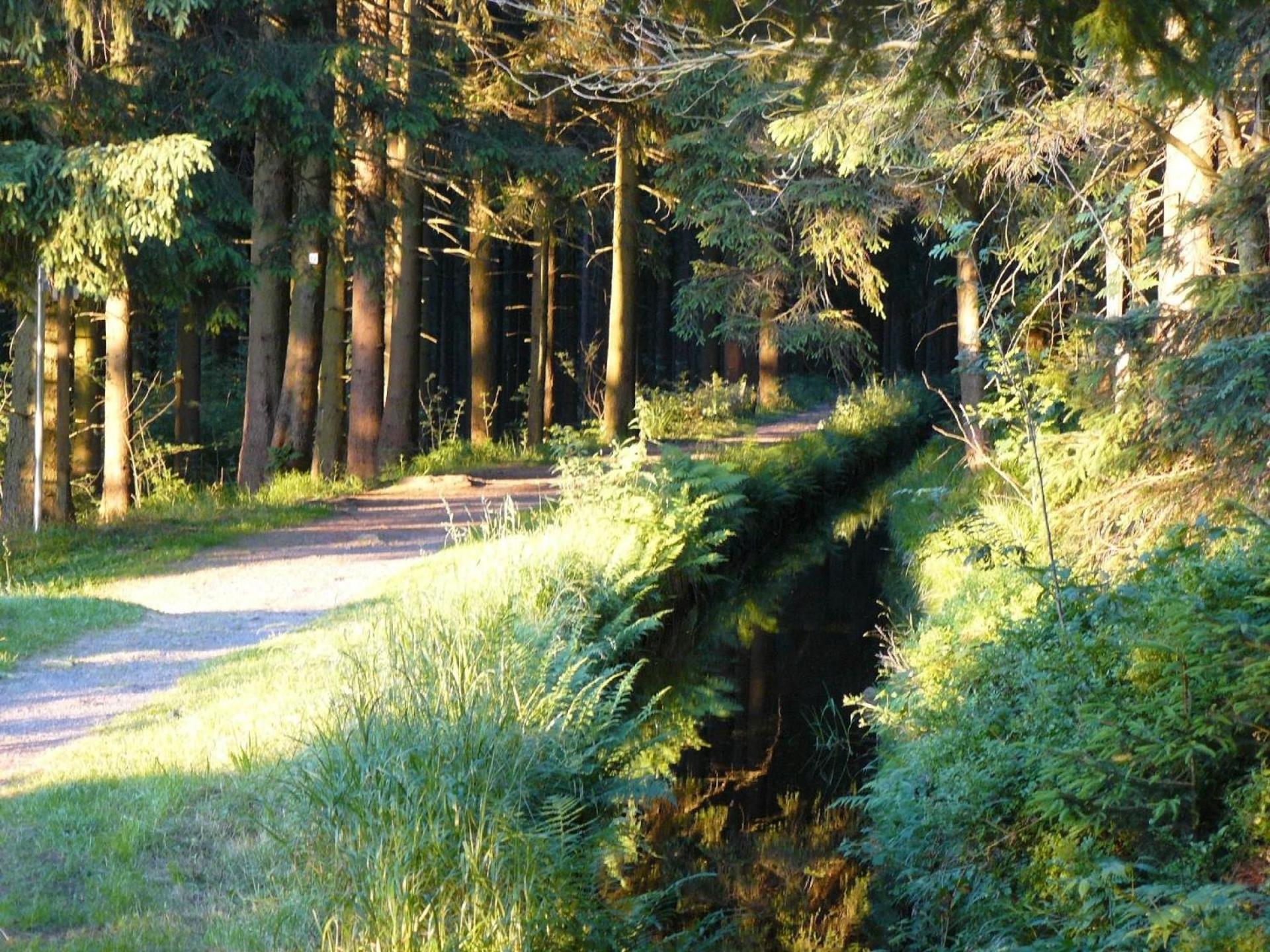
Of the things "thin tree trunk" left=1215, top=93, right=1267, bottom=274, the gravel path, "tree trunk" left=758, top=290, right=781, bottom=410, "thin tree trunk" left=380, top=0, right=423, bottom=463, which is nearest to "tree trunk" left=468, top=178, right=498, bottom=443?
"thin tree trunk" left=380, top=0, right=423, bottom=463

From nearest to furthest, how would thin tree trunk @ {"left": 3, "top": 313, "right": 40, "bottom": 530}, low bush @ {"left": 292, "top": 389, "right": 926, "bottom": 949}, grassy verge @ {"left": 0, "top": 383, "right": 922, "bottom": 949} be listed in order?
grassy verge @ {"left": 0, "top": 383, "right": 922, "bottom": 949} < low bush @ {"left": 292, "top": 389, "right": 926, "bottom": 949} < thin tree trunk @ {"left": 3, "top": 313, "right": 40, "bottom": 530}

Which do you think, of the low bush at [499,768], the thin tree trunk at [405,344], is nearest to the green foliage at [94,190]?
the low bush at [499,768]

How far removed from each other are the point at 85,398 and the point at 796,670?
1222cm

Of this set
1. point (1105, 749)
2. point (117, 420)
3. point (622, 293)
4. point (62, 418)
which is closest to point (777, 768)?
point (1105, 749)

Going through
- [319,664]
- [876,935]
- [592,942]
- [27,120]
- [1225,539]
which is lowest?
[876,935]

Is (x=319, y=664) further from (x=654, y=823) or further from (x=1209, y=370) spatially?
(x=1209, y=370)

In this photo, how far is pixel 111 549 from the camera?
45.4 feet

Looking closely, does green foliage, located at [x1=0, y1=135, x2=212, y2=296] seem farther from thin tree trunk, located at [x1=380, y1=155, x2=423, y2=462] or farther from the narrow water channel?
thin tree trunk, located at [x1=380, y1=155, x2=423, y2=462]

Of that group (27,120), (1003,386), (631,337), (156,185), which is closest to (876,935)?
(1003,386)

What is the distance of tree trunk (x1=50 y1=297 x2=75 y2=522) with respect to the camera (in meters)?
15.4

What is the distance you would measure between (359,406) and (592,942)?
569 inches

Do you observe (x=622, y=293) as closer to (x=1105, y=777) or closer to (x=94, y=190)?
(x=94, y=190)

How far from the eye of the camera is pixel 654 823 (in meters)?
8.23

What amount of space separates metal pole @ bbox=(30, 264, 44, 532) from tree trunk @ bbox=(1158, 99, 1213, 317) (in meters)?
10.1
